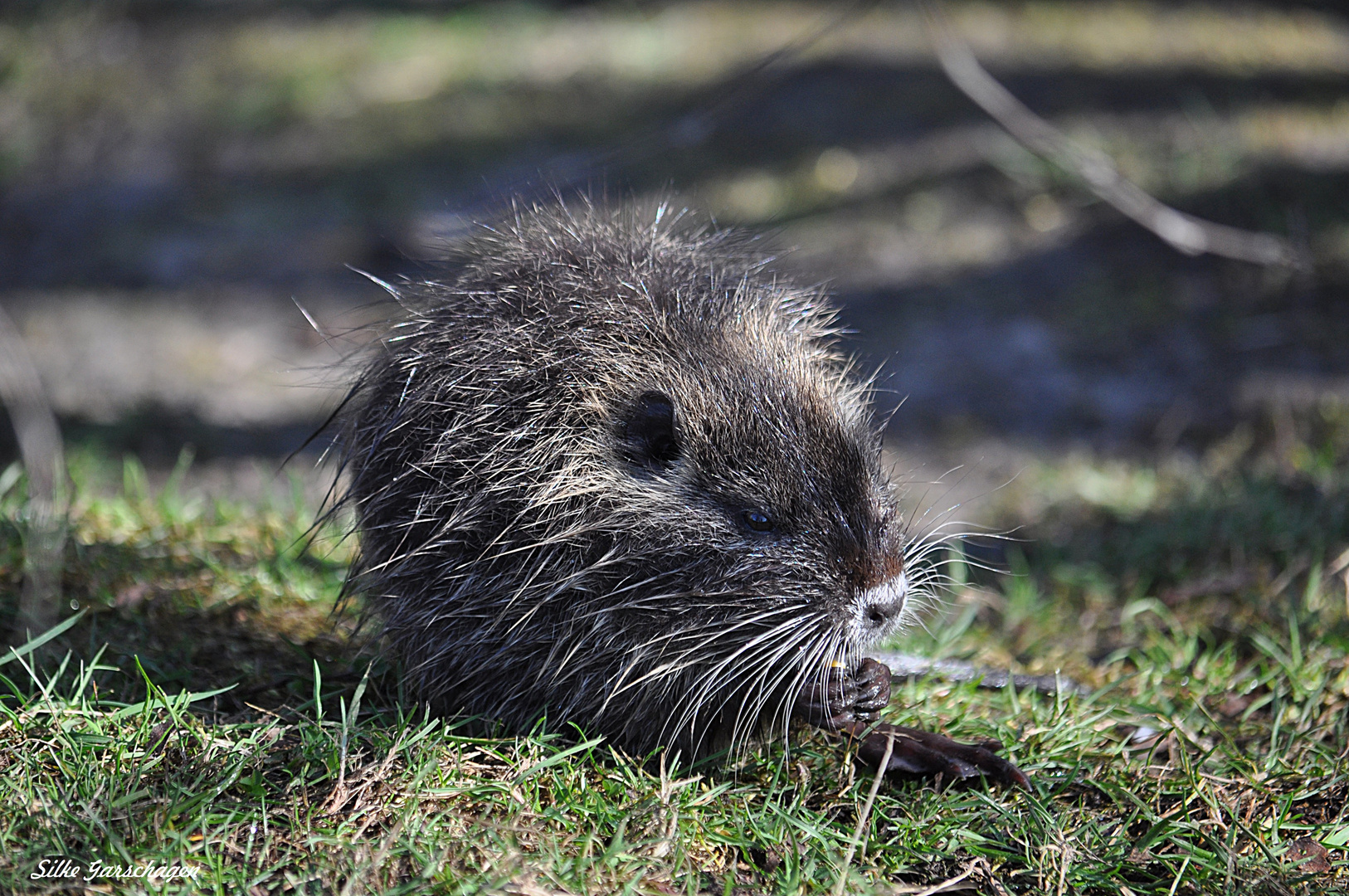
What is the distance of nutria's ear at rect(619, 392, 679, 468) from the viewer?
9.45 ft

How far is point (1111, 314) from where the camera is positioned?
23.1 feet

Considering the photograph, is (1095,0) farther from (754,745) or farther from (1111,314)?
(754,745)

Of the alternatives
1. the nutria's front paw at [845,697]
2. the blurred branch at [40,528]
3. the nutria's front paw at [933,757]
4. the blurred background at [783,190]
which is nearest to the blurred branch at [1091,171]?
the blurred background at [783,190]

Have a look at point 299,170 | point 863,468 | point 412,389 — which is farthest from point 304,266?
point 863,468

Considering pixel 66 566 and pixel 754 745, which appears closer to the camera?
pixel 754 745

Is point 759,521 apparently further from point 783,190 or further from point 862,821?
point 783,190

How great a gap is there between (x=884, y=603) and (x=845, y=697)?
30 cm

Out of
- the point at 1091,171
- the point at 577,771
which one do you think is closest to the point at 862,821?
the point at 577,771

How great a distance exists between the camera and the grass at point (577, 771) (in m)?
2.41

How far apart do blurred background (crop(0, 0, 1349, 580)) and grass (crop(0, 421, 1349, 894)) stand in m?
1.65

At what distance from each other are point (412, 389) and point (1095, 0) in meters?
8.80

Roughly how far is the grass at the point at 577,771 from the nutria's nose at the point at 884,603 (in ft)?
1.33

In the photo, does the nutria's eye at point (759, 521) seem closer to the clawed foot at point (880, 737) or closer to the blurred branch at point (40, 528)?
the clawed foot at point (880, 737)

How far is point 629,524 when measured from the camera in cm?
280
